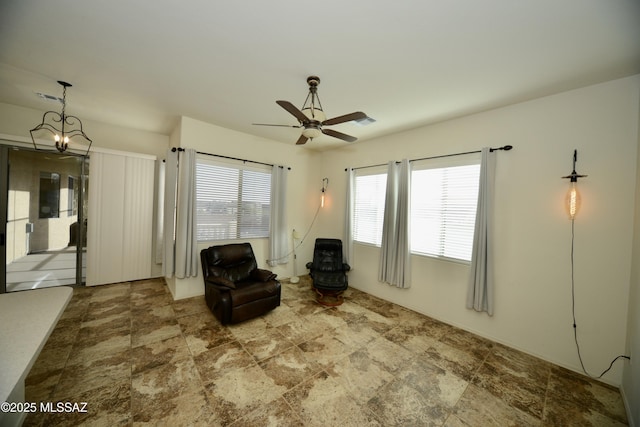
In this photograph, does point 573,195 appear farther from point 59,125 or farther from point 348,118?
point 59,125

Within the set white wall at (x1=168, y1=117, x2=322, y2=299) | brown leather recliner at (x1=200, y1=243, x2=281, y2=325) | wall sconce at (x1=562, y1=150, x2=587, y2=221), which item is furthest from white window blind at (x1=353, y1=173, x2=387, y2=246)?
wall sconce at (x1=562, y1=150, x2=587, y2=221)

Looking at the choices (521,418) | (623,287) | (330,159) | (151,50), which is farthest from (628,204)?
(151,50)

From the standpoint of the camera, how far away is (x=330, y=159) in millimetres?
4980

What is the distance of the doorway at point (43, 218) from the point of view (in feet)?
10.8

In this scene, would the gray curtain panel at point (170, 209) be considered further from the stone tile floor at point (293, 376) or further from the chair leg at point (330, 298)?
the chair leg at point (330, 298)

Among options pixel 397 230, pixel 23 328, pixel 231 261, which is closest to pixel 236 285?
pixel 231 261

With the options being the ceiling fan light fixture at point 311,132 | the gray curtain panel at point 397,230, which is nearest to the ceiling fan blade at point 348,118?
the ceiling fan light fixture at point 311,132

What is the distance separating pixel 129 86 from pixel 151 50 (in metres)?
0.97

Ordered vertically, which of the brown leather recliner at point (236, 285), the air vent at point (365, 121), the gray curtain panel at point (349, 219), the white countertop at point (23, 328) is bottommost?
the brown leather recliner at point (236, 285)

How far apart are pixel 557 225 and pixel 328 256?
3.18m

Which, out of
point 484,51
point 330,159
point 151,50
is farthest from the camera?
point 330,159

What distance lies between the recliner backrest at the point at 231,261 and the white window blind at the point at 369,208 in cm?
211

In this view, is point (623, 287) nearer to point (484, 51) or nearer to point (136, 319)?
point (484, 51)

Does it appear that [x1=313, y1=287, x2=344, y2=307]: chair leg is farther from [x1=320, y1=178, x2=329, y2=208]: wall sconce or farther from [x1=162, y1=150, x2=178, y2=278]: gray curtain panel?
[x1=162, y1=150, x2=178, y2=278]: gray curtain panel
